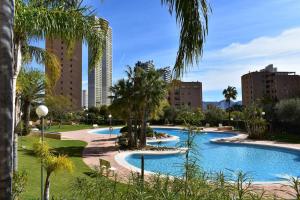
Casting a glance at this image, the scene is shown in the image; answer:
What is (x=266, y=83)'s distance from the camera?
352 feet

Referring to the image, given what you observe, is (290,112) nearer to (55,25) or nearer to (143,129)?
(143,129)

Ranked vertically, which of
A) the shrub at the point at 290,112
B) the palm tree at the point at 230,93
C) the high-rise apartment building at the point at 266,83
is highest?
the high-rise apartment building at the point at 266,83

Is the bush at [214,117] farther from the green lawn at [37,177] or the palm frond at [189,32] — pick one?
the palm frond at [189,32]

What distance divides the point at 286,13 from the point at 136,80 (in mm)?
18846

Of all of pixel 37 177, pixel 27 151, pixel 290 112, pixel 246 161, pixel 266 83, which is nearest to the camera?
pixel 37 177

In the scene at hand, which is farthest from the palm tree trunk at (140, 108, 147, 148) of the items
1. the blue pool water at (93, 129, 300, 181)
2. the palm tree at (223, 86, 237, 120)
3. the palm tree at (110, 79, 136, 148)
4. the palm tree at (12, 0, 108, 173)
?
the palm tree at (223, 86, 237, 120)

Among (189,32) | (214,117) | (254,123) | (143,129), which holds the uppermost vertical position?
(189,32)

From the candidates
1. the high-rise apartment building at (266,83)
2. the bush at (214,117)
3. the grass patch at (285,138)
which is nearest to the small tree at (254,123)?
the grass patch at (285,138)

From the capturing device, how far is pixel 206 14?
4.84m

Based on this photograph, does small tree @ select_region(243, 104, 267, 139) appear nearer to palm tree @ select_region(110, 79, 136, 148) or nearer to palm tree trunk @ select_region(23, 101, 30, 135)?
palm tree @ select_region(110, 79, 136, 148)

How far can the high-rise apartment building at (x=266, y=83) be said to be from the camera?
9844 centimetres

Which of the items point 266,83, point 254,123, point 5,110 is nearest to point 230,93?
point 254,123

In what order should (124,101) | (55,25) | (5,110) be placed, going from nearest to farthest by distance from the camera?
1. (5,110)
2. (55,25)
3. (124,101)

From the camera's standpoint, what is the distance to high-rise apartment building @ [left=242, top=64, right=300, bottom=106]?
9844 centimetres
